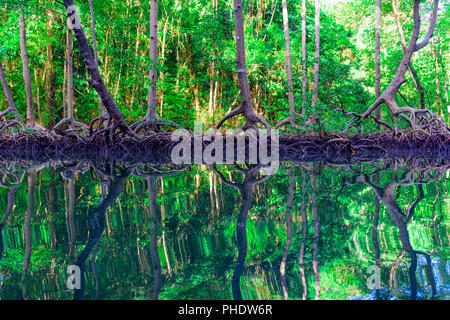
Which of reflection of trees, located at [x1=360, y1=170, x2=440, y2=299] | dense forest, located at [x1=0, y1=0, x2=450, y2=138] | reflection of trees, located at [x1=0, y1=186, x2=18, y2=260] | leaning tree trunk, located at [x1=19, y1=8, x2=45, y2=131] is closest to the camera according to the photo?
reflection of trees, located at [x1=360, y1=170, x2=440, y2=299]

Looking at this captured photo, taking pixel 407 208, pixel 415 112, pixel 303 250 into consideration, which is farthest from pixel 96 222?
pixel 415 112

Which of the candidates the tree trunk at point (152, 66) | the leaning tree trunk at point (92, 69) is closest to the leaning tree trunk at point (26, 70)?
the tree trunk at point (152, 66)

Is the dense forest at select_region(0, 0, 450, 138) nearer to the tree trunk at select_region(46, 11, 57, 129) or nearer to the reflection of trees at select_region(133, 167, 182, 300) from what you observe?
the tree trunk at select_region(46, 11, 57, 129)

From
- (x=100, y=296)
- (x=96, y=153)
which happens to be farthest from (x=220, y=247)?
(x=96, y=153)

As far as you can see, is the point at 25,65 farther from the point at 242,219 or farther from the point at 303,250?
the point at 303,250

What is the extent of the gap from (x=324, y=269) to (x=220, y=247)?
0.53 metres

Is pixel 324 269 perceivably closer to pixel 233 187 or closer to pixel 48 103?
pixel 233 187

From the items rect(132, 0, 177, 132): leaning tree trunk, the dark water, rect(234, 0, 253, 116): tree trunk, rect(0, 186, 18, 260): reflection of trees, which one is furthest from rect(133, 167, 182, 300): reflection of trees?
rect(132, 0, 177, 132): leaning tree trunk

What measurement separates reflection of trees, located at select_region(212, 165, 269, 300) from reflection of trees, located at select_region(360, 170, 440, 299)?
0.54m

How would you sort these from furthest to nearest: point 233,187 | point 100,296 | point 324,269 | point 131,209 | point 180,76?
1. point 180,76
2. point 233,187
3. point 131,209
4. point 324,269
5. point 100,296

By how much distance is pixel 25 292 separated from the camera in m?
1.50

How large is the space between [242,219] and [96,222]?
33.4 inches

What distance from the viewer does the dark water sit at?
1498mm

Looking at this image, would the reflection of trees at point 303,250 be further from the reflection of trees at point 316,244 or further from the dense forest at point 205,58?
the dense forest at point 205,58
